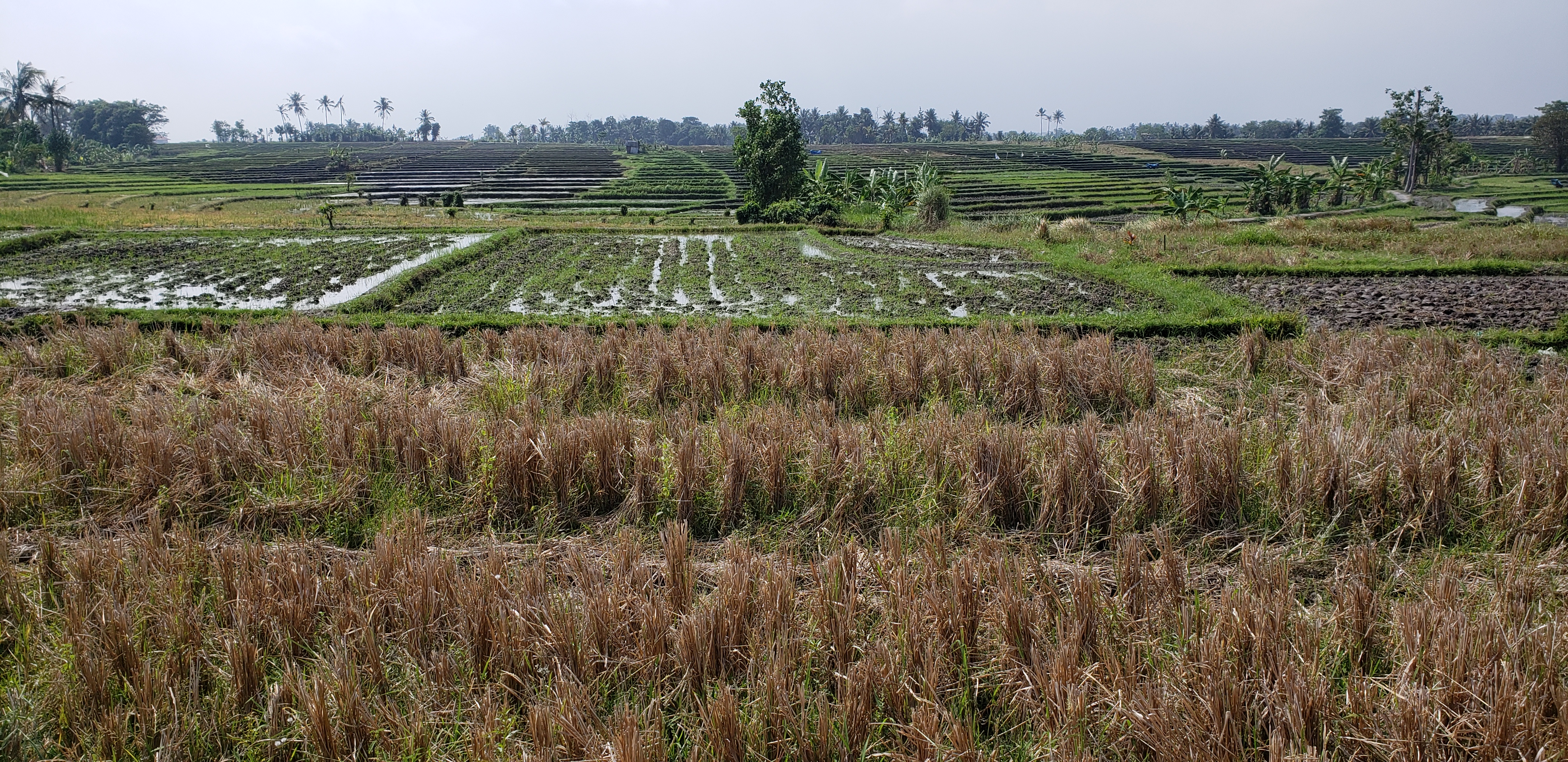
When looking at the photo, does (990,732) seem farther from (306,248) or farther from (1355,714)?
(306,248)

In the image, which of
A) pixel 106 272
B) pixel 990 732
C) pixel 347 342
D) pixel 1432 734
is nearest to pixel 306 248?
pixel 106 272

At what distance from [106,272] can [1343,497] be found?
17.0m

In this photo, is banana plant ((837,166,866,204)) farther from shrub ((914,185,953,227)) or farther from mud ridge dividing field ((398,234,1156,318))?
mud ridge dividing field ((398,234,1156,318))

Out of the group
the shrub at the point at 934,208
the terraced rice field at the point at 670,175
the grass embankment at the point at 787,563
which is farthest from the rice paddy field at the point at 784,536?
the terraced rice field at the point at 670,175

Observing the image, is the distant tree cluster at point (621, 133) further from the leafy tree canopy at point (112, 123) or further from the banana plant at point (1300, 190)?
the banana plant at point (1300, 190)

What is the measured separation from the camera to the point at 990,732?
9.63 ft

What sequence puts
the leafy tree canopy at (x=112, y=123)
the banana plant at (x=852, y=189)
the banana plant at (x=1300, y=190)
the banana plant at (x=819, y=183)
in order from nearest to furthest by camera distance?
the banana plant at (x=819, y=183), the banana plant at (x=852, y=189), the banana plant at (x=1300, y=190), the leafy tree canopy at (x=112, y=123)

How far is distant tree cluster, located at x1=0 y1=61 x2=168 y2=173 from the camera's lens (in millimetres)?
47781

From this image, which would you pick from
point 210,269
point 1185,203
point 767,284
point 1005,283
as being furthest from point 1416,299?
point 210,269

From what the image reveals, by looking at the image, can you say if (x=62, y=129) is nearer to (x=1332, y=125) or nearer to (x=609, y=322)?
(x=609, y=322)

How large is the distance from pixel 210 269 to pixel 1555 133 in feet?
228

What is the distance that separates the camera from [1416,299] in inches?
447

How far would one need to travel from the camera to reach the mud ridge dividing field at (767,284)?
1117 cm

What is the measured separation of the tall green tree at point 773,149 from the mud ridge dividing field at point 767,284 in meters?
11.4
